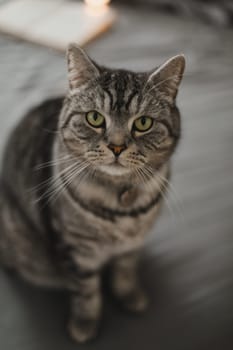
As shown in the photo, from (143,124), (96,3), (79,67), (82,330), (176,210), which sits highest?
(96,3)

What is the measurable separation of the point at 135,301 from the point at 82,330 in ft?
0.43

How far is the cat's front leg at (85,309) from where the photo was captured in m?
1.01

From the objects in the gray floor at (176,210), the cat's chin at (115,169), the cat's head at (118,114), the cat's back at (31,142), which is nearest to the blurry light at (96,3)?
the gray floor at (176,210)

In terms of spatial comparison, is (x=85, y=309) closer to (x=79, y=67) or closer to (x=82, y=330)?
(x=82, y=330)

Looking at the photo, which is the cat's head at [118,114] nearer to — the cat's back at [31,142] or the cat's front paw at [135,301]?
the cat's back at [31,142]

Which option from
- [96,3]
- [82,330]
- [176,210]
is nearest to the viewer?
[82,330]

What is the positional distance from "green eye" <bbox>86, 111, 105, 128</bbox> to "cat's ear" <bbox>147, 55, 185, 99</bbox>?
0.35 feet

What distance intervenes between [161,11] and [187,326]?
127 centimetres

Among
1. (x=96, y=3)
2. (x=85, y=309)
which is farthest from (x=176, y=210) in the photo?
(x=96, y=3)

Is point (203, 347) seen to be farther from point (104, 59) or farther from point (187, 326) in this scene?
point (104, 59)

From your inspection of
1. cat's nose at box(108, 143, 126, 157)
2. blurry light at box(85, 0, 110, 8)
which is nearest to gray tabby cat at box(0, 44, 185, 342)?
cat's nose at box(108, 143, 126, 157)

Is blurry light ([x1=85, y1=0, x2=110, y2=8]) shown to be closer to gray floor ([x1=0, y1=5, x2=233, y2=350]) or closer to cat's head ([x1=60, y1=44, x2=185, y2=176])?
gray floor ([x1=0, y1=5, x2=233, y2=350])

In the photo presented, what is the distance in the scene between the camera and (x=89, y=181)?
0.93 m

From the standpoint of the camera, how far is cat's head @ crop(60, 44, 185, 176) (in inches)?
32.9
